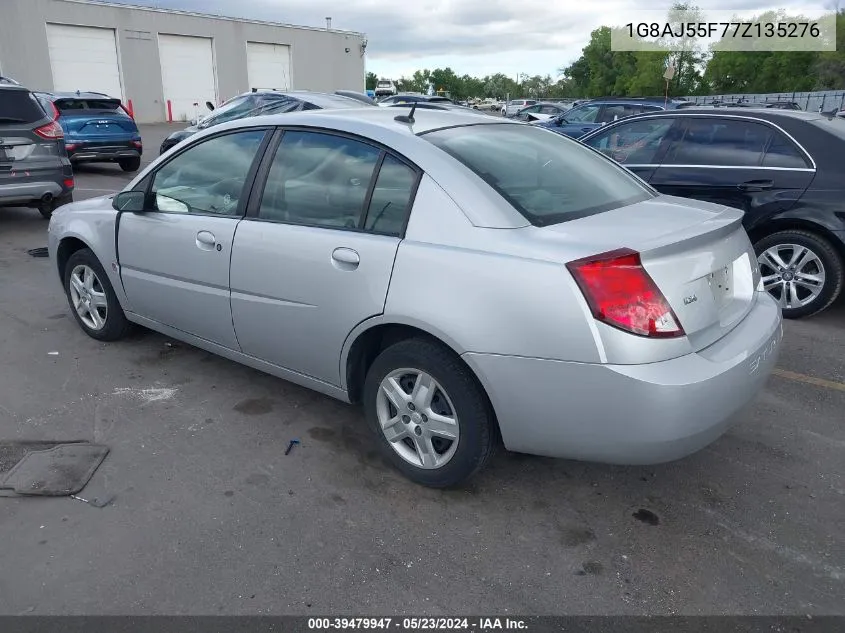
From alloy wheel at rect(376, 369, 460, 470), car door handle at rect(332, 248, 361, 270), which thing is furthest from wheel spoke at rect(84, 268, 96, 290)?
alloy wheel at rect(376, 369, 460, 470)

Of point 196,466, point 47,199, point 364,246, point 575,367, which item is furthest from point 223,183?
point 47,199

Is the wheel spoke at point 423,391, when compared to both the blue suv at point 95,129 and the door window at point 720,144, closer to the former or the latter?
the door window at point 720,144

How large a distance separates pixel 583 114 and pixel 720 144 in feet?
35.1

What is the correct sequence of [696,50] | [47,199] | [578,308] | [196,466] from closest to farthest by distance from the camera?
1. [578,308]
2. [196,466]
3. [47,199]
4. [696,50]

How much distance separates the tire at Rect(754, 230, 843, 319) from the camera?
519 centimetres

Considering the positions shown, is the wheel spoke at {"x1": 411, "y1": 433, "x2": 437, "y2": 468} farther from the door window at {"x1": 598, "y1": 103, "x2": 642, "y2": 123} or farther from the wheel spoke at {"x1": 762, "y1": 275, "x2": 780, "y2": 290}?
the door window at {"x1": 598, "y1": 103, "x2": 642, "y2": 123}

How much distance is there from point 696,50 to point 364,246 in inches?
2710

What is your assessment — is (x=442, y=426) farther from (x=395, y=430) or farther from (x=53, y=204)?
(x=53, y=204)

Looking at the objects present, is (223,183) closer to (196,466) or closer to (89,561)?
(196,466)

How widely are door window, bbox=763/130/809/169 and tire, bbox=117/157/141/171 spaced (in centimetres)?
1203

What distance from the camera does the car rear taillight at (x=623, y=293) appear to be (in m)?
2.43

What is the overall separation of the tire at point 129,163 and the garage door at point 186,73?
21767 millimetres

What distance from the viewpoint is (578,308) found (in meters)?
2.43

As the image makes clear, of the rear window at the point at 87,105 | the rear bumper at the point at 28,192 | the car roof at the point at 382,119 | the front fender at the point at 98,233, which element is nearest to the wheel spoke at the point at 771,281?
the car roof at the point at 382,119
